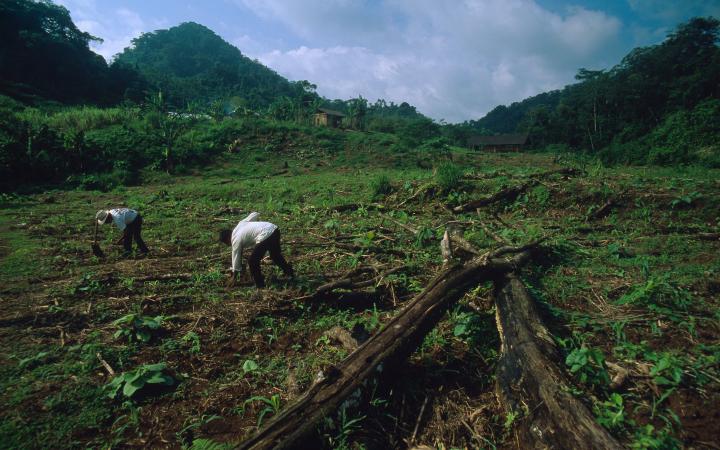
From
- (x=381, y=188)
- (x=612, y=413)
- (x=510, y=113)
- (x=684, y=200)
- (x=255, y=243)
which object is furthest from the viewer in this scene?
(x=510, y=113)

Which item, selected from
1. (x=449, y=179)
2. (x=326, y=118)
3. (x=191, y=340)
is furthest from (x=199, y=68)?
(x=191, y=340)

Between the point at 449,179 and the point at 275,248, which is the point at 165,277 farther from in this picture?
the point at 449,179

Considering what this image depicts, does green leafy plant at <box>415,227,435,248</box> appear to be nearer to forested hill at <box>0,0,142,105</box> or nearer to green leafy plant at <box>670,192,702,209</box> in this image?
green leafy plant at <box>670,192,702,209</box>

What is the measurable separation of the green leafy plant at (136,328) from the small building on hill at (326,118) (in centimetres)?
4836

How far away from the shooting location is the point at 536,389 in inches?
105

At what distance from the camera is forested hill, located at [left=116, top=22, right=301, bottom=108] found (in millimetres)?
69188

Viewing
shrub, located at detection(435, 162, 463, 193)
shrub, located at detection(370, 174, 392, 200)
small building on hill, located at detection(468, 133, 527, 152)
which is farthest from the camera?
small building on hill, located at detection(468, 133, 527, 152)

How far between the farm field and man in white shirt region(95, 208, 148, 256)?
0.37 metres

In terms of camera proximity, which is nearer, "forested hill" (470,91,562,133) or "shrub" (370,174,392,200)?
"shrub" (370,174,392,200)

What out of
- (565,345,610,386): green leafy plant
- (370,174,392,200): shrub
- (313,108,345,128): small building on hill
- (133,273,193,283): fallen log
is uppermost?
(313,108,345,128): small building on hill

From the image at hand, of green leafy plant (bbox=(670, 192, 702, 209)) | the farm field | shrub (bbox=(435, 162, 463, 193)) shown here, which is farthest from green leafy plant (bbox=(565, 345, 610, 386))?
shrub (bbox=(435, 162, 463, 193))

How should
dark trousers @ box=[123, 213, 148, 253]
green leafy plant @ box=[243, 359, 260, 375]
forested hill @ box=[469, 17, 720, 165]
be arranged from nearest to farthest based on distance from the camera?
green leafy plant @ box=[243, 359, 260, 375], dark trousers @ box=[123, 213, 148, 253], forested hill @ box=[469, 17, 720, 165]

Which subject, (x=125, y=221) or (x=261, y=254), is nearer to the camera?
(x=261, y=254)

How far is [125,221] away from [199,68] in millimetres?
115138
